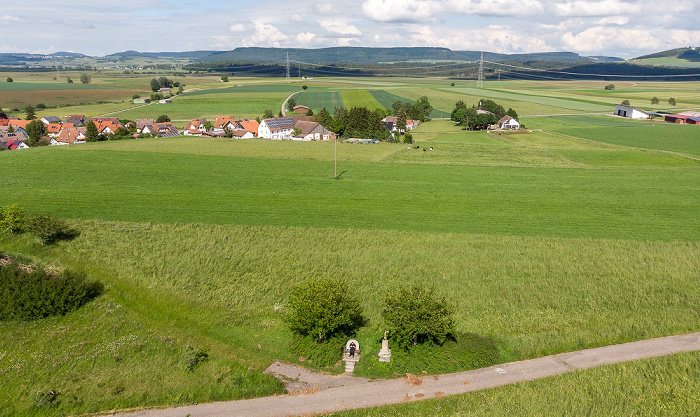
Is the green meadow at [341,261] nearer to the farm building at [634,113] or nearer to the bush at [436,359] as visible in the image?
the bush at [436,359]

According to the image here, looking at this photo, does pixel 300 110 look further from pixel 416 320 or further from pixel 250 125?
pixel 416 320

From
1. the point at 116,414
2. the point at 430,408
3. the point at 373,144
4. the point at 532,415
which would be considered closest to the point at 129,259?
the point at 116,414

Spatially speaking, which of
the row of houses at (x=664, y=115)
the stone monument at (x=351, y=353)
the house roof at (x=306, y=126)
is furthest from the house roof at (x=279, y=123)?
the row of houses at (x=664, y=115)

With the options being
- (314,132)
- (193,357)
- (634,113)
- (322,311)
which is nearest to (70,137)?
Result: (314,132)

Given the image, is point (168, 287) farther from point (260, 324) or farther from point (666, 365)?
point (666, 365)

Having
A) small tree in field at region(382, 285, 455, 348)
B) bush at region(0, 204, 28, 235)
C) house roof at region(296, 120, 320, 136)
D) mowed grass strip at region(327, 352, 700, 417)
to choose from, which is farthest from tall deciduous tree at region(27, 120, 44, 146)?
mowed grass strip at region(327, 352, 700, 417)

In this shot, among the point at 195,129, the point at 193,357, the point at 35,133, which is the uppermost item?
the point at 195,129
